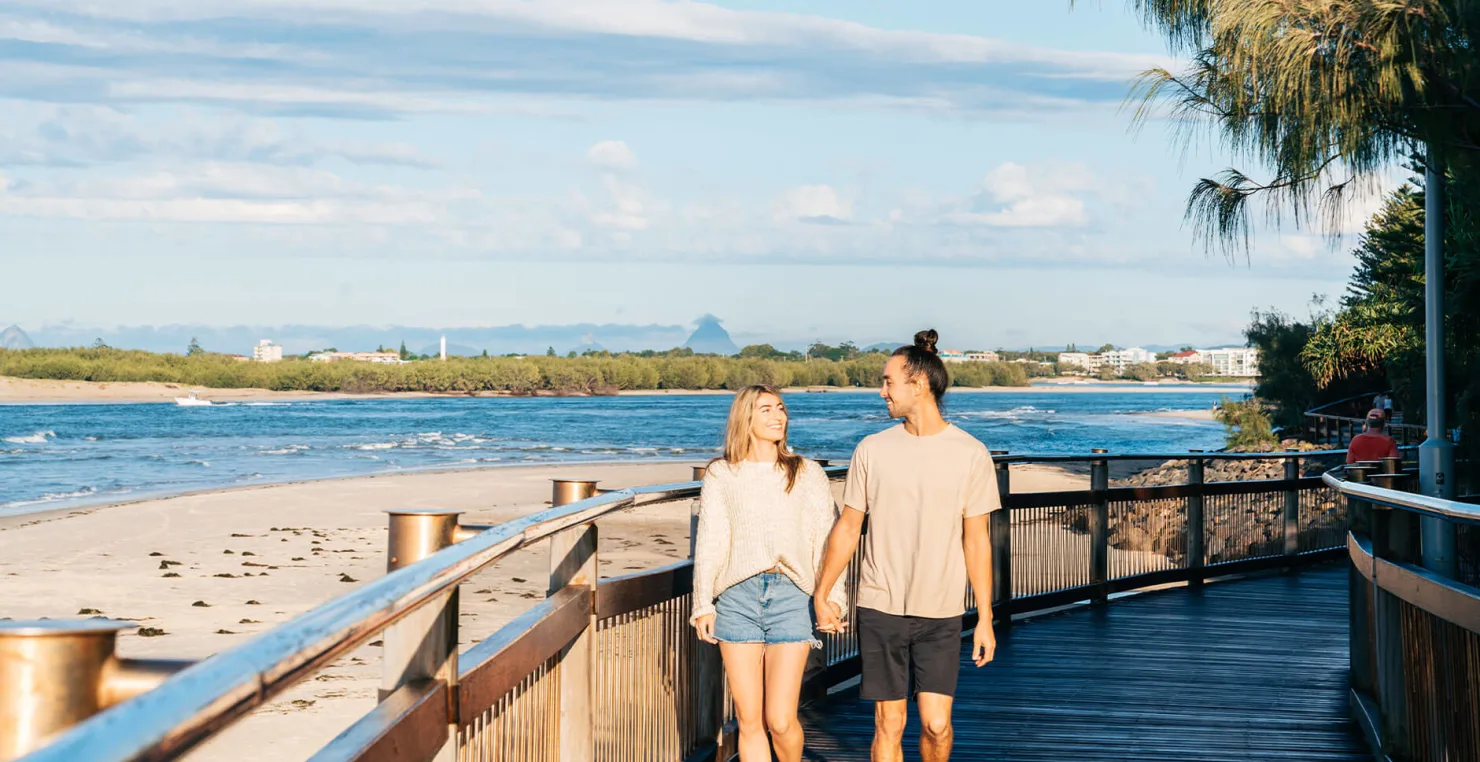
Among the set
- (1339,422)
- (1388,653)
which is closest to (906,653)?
(1388,653)

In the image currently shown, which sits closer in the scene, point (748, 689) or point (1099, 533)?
point (748, 689)

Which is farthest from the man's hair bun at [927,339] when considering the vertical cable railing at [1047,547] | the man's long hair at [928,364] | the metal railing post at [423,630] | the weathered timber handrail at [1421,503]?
the vertical cable railing at [1047,547]

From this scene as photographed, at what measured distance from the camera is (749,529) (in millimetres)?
4551

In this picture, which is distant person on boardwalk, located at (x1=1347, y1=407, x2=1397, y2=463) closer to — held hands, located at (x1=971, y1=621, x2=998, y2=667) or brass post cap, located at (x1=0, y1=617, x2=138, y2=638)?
held hands, located at (x1=971, y1=621, x2=998, y2=667)

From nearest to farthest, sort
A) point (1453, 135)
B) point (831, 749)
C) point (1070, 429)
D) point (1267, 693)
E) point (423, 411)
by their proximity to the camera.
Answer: point (831, 749) → point (1267, 693) → point (1453, 135) → point (1070, 429) → point (423, 411)

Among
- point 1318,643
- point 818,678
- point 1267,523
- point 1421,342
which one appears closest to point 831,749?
point 818,678

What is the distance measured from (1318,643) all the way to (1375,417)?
4.25 metres

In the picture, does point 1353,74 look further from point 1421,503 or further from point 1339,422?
point 1339,422

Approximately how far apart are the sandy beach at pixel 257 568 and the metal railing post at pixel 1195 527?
5.59 meters

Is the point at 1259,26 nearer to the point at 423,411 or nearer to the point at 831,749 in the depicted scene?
the point at 831,749

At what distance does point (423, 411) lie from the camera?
452 ft

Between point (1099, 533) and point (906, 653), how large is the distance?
5.77 m

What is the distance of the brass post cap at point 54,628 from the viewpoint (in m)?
1.00

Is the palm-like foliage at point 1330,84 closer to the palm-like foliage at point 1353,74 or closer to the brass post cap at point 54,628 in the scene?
the palm-like foliage at point 1353,74
